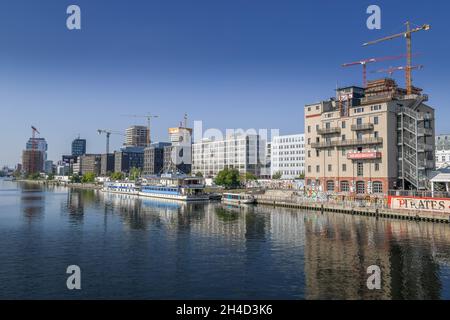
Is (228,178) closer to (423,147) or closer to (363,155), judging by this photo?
(363,155)

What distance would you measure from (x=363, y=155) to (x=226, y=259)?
69.0 metres

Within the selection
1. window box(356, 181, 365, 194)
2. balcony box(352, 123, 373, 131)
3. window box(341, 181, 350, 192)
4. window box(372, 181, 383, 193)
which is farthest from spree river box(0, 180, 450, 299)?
balcony box(352, 123, 373, 131)

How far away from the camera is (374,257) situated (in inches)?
1751

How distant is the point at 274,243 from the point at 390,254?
15361mm

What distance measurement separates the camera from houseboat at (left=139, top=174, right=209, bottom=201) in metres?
135

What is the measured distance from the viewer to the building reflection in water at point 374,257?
33175 mm

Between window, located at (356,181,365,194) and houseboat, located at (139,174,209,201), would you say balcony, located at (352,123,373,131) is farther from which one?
houseboat, located at (139,174,209,201)

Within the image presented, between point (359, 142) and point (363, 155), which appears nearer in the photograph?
point (363, 155)

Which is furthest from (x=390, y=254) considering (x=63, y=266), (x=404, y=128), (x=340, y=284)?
(x=404, y=128)

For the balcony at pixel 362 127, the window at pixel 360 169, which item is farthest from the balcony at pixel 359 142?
the window at pixel 360 169

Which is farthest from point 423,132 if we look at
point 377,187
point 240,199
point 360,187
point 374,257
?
point 374,257

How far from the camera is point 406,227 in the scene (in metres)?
66.2
